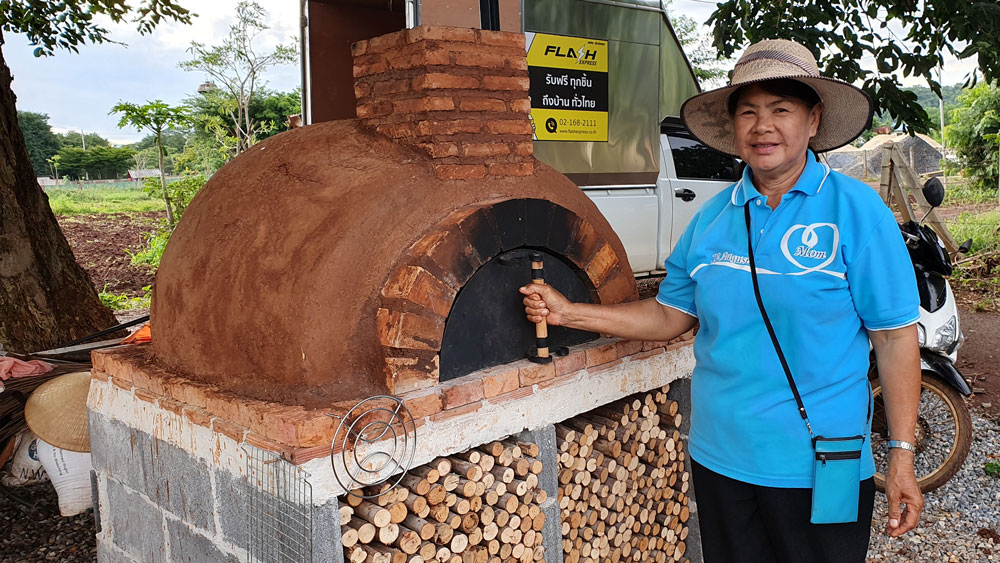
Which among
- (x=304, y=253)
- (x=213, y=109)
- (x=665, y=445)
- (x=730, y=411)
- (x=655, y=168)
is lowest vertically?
(x=665, y=445)

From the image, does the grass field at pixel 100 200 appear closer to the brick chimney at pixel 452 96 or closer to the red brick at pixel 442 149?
the brick chimney at pixel 452 96

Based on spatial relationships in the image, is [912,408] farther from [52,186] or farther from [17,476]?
[52,186]

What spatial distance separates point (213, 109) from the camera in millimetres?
17266

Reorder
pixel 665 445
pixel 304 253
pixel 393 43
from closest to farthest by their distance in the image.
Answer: pixel 304 253 < pixel 393 43 < pixel 665 445

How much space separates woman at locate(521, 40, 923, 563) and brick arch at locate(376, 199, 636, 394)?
2.20 ft

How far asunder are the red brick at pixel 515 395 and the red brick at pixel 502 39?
1.34m

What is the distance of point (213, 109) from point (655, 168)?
13.9 m

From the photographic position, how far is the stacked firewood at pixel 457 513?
2.34 m

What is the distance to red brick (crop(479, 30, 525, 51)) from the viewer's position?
2852 millimetres

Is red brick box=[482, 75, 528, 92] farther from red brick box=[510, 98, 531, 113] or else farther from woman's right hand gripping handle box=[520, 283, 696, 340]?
woman's right hand gripping handle box=[520, 283, 696, 340]

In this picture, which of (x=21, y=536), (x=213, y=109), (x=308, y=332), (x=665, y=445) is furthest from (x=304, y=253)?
(x=213, y=109)

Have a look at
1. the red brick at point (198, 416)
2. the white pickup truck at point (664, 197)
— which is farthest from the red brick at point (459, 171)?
the white pickup truck at point (664, 197)

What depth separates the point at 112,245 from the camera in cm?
1520

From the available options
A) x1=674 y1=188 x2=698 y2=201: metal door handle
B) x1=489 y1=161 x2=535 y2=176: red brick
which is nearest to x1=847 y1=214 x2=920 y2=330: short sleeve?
x1=489 y1=161 x2=535 y2=176: red brick
